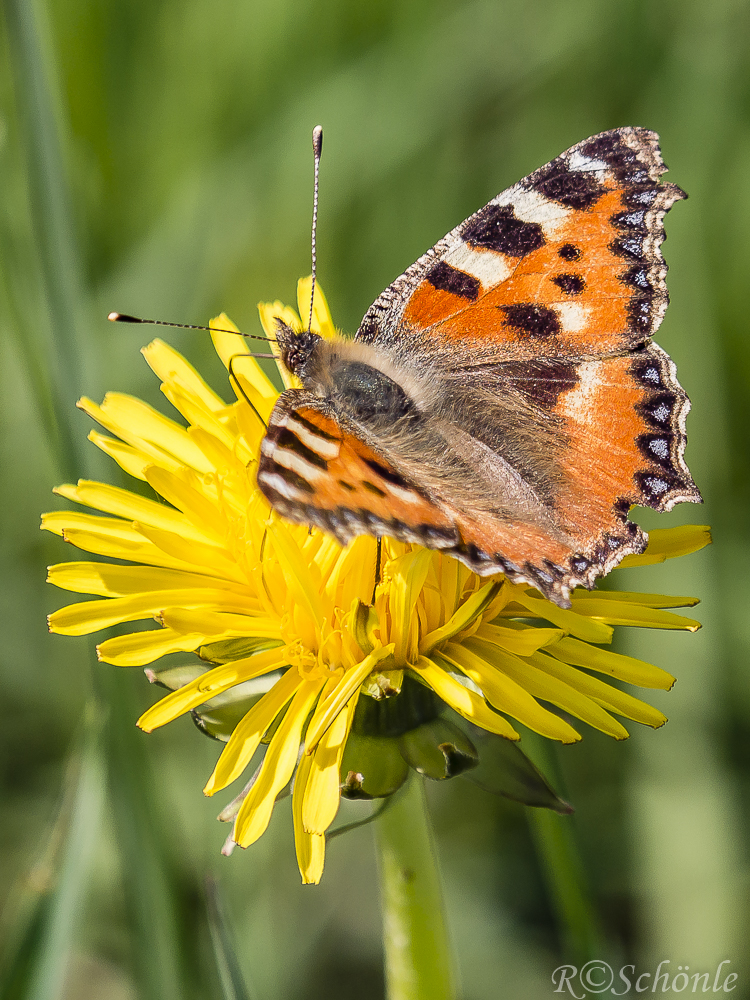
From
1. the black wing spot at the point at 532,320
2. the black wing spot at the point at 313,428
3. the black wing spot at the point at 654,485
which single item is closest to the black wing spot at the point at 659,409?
the black wing spot at the point at 654,485

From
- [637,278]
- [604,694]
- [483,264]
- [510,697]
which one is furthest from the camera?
[483,264]

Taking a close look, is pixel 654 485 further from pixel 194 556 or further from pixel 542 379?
pixel 194 556

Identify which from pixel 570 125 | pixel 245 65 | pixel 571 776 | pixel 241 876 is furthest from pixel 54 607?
pixel 570 125

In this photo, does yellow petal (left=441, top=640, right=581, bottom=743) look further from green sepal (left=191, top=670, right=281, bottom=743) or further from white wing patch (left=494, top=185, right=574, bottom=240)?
white wing patch (left=494, top=185, right=574, bottom=240)

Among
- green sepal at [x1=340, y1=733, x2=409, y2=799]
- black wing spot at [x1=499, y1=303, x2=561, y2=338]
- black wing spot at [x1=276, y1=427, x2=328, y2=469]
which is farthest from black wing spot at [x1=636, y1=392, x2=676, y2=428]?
green sepal at [x1=340, y1=733, x2=409, y2=799]

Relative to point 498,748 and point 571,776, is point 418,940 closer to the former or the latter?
point 498,748

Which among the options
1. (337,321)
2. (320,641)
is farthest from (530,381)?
(337,321)

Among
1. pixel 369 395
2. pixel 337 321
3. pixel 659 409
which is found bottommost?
pixel 659 409
